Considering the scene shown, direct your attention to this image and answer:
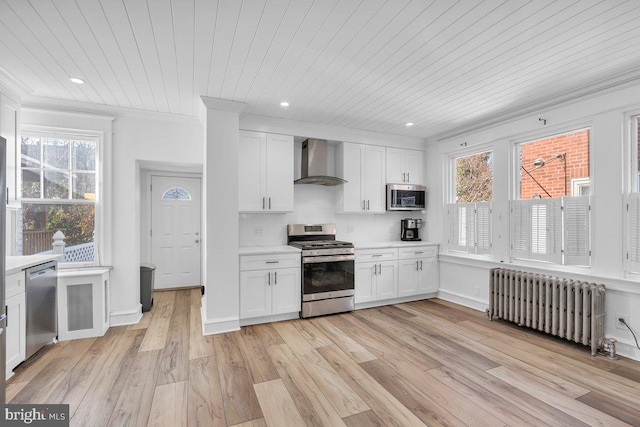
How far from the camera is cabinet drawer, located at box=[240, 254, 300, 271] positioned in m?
3.50

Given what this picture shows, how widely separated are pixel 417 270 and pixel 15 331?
4.62m

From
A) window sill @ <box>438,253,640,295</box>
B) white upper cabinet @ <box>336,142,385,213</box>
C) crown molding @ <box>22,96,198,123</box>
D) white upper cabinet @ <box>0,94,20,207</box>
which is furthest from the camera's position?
white upper cabinet @ <box>336,142,385,213</box>

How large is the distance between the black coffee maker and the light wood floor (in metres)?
1.76

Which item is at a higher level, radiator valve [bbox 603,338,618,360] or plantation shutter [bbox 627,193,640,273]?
plantation shutter [bbox 627,193,640,273]

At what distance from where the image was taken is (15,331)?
7.97 feet

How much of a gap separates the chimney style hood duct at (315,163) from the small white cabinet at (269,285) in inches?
44.1

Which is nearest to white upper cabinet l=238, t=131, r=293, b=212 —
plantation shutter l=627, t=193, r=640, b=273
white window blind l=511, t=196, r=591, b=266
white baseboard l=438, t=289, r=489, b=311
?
white baseboard l=438, t=289, r=489, b=311

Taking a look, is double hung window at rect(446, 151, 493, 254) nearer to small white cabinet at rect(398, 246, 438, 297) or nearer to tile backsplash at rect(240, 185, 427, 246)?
small white cabinet at rect(398, 246, 438, 297)

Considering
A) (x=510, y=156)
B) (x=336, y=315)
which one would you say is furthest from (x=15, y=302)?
(x=510, y=156)

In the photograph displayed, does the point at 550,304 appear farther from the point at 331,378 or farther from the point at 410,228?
the point at 331,378

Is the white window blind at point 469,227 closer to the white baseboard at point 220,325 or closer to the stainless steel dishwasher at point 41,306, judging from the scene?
the white baseboard at point 220,325

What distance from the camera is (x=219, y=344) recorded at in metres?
3.02

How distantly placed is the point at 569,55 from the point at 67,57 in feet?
13.5

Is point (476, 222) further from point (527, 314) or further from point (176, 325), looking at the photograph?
point (176, 325)
